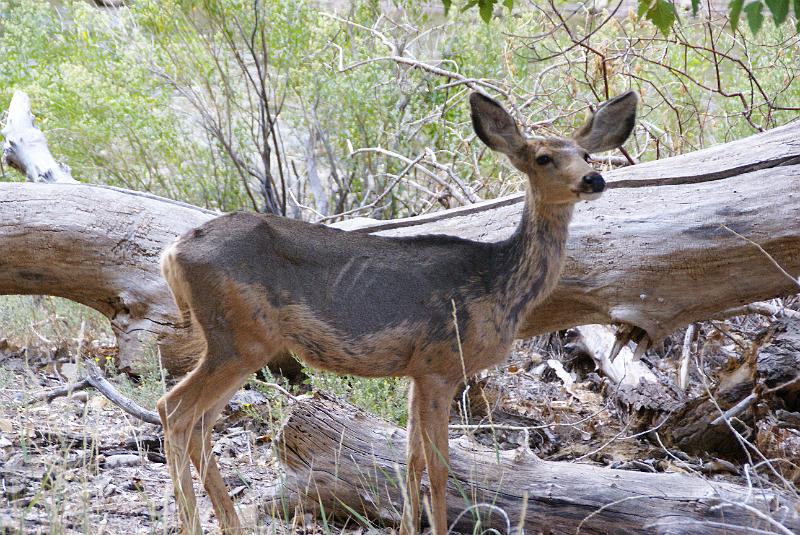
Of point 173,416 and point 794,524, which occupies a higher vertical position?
point 173,416

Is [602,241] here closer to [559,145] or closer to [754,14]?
[559,145]

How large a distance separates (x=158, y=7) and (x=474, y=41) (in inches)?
138

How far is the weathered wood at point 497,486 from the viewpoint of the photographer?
407 centimetres

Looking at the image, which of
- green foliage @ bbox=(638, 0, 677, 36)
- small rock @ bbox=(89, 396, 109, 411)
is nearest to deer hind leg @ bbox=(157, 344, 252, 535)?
small rock @ bbox=(89, 396, 109, 411)

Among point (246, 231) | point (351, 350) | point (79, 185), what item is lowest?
point (351, 350)

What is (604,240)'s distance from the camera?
5.37 meters

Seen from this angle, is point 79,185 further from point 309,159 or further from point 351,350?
point 309,159

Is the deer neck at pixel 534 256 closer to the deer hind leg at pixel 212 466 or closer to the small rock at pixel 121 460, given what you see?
the deer hind leg at pixel 212 466

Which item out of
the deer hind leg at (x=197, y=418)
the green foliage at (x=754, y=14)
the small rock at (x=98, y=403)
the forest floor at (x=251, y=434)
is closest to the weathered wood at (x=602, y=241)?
the small rock at (x=98, y=403)

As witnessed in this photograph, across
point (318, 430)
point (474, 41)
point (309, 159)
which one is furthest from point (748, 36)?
point (318, 430)

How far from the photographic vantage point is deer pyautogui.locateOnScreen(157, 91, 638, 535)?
162 inches

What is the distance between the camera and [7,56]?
36.9 feet

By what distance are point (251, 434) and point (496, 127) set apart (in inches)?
99.9

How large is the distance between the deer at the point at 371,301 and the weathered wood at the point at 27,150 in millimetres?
3807
